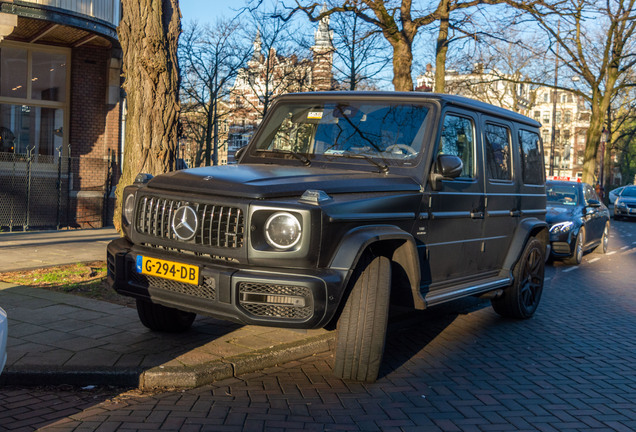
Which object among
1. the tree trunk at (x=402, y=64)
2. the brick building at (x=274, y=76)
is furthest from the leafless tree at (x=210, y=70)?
the tree trunk at (x=402, y=64)

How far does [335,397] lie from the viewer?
14.7 feet

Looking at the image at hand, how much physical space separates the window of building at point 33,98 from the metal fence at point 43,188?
0.40m

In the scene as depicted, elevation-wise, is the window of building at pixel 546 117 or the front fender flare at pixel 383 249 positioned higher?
the window of building at pixel 546 117

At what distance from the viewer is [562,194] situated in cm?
1402

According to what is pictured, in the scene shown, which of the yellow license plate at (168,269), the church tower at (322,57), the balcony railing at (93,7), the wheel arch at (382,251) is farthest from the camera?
→ the church tower at (322,57)

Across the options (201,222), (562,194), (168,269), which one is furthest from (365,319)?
(562,194)

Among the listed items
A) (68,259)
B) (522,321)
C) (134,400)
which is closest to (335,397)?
(134,400)

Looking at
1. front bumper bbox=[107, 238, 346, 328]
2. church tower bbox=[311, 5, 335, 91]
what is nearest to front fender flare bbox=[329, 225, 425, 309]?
front bumper bbox=[107, 238, 346, 328]

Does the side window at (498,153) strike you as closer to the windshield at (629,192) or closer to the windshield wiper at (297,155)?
the windshield wiper at (297,155)

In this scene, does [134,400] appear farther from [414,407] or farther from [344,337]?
[414,407]

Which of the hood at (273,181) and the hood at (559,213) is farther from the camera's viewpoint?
the hood at (559,213)

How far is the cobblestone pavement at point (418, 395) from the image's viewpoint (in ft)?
13.1

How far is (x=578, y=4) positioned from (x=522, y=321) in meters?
10.6

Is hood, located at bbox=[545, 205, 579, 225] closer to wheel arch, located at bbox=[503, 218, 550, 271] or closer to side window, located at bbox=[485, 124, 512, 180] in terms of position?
wheel arch, located at bbox=[503, 218, 550, 271]
